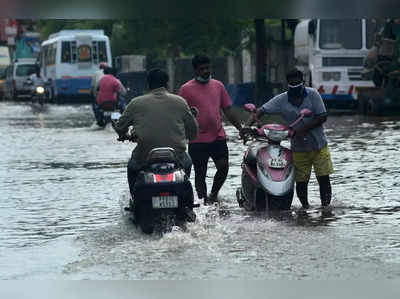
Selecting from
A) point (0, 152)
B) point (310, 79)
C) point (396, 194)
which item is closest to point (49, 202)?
point (396, 194)

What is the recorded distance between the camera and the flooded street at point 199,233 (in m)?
8.47

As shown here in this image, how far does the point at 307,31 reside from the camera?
3488 cm

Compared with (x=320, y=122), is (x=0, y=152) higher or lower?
lower

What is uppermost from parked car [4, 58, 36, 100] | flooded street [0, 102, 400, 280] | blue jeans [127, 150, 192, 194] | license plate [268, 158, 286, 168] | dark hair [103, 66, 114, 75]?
blue jeans [127, 150, 192, 194]

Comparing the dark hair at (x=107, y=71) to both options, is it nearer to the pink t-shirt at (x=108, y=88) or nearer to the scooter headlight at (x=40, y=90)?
the pink t-shirt at (x=108, y=88)

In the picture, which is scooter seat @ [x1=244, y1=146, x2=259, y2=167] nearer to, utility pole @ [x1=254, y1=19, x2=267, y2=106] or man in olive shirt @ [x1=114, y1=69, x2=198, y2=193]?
man in olive shirt @ [x1=114, y1=69, x2=198, y2=193]

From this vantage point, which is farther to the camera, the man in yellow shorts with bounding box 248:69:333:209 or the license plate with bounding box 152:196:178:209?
the man in yellow shorts with bounding box 248:69:333:209

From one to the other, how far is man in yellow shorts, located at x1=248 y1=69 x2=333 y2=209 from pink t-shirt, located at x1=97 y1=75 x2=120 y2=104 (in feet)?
50.9

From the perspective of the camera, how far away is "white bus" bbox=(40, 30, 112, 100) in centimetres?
5184

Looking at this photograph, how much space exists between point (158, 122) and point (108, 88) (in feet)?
55.4

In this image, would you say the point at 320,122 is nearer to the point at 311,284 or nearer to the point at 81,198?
the point at 81,198

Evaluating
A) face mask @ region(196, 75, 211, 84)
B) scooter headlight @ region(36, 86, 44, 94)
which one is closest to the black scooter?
face mask @ region(196, 75, 211, 84)

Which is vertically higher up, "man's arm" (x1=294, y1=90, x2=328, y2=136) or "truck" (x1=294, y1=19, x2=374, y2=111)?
"man's arm" (x1=294, y1=90, x2=328, y2=136)

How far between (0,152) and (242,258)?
41.8 ft
